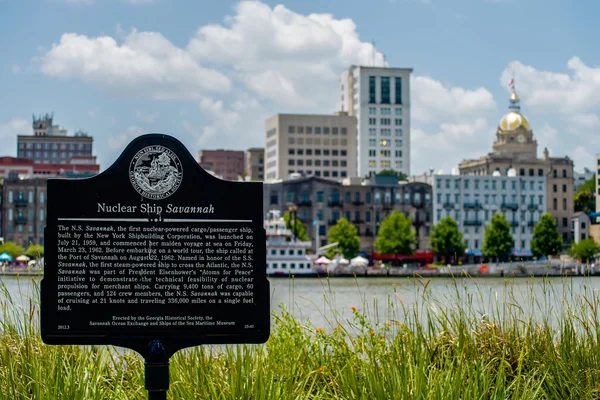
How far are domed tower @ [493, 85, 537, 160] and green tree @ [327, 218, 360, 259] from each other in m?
51.9

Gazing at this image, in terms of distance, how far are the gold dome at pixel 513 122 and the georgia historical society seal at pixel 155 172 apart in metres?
148

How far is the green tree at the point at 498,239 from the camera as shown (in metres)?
101

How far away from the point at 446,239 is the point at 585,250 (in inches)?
676

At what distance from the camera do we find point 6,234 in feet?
341

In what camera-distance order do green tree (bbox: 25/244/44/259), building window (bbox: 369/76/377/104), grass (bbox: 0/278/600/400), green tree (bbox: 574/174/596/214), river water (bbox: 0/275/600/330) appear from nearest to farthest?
grass (bbox: 0/278/600/400)
green tree (bbox: 25/244/44/259)
river water (bbox: 0/275/600/330)
green tree (bbox: 574/174/596/214)
building window (bbox: 369/76/377/104)

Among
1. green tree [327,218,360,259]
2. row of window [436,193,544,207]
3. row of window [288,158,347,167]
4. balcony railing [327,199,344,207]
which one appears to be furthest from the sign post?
row of window [288,158,347,167]

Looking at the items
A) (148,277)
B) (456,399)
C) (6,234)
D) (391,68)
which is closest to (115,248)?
(148,277)

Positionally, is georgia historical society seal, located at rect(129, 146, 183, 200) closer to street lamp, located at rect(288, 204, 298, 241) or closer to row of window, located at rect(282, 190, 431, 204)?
street lamp, located at rect(288, 204, 298, 241)

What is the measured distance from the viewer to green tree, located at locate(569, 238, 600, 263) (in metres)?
104

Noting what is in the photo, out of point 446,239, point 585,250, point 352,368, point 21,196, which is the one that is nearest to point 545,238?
point 585,250

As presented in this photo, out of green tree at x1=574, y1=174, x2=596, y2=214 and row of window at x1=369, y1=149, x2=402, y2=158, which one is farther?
row of window at x1=369, y1=149, x2=402, y2=158

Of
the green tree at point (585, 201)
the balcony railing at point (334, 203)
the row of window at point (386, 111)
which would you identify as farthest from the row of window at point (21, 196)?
the row of window at point (386, 111)

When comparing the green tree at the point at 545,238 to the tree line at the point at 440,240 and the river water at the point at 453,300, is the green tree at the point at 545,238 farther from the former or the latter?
the river water at the point at 453,300

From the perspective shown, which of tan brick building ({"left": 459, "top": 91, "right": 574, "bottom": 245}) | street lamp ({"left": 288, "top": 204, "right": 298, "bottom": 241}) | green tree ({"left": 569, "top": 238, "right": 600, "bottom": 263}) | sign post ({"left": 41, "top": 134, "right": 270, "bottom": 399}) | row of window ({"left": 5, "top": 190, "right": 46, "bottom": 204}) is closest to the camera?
sign post ({"left": 41, "top": 134, "right": 270, "bottom": 399})
